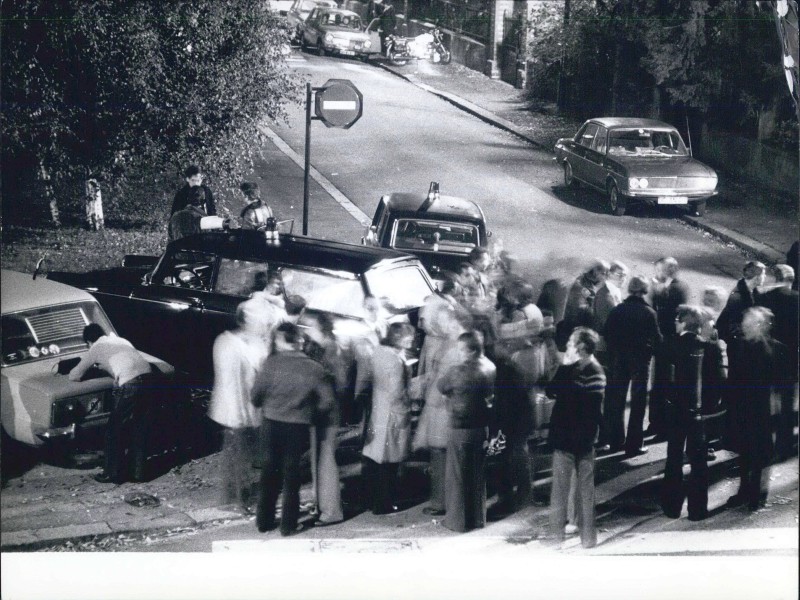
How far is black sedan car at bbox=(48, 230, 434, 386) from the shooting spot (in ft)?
26.6

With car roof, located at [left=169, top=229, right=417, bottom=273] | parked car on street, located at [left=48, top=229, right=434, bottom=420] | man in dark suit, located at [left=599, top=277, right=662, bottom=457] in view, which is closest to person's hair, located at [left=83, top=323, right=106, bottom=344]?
parked car on street, located at [left=48, top=229, right=434, bottom=420]

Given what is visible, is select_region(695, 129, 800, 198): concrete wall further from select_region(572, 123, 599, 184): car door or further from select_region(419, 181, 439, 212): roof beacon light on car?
select_region(419, 181, 439, 212): roof beacon light on car

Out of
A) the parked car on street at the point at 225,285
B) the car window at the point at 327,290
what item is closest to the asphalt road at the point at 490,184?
the parked car on street at the point at 225,285

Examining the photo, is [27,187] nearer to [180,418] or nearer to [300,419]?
[180,418]

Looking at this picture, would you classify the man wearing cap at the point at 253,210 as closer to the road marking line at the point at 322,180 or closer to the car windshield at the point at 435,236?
the road marking line at the point at 322,180

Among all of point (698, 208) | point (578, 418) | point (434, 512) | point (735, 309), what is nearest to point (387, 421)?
point (434, 512)

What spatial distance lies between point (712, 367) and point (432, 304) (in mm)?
2217

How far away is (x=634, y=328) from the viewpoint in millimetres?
7758

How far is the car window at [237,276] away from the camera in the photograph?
27.3 ft

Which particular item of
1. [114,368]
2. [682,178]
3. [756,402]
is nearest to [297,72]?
[114,368]

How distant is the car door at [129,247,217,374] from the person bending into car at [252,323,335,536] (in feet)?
5.96

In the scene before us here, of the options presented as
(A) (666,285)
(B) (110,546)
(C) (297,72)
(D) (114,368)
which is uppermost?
(C) (297,72)

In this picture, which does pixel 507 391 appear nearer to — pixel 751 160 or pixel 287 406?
pixel 287 406

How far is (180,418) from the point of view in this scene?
7.94 m
